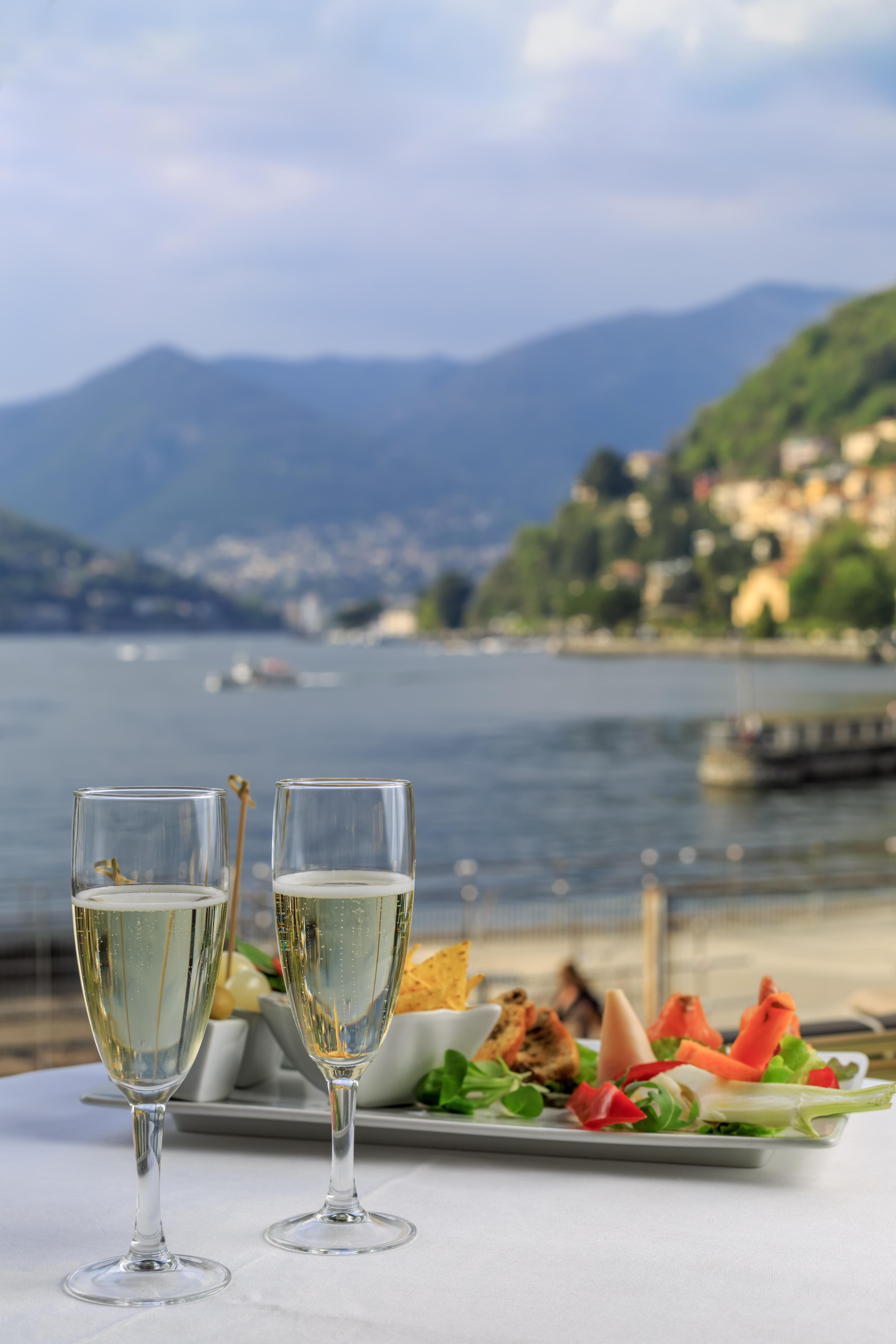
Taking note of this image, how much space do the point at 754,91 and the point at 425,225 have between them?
21.0 meters

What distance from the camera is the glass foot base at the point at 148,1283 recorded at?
2.11 feet

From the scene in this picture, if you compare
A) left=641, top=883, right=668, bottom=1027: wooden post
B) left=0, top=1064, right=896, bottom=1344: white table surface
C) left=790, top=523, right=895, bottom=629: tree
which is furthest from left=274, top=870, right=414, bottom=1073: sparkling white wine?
left=790, top=523, right=895, bottom=629: tree

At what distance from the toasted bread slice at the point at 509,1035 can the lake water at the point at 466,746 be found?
2069 cm

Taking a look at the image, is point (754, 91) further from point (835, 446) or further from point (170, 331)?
point (170, 331)

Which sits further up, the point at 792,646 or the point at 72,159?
the point at 72,159

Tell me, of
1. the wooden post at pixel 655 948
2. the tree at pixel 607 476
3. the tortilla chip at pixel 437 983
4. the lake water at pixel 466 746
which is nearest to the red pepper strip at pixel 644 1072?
the tortilla chip at pixel 437 983

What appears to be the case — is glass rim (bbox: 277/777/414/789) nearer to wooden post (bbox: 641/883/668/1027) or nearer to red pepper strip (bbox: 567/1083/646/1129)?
red pepper strip (bbox: 567/1083/646/1129)

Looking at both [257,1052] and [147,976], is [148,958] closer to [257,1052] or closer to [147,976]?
[147,976]

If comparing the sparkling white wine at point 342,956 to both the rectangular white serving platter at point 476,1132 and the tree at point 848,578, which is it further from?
the tree at point 848,578

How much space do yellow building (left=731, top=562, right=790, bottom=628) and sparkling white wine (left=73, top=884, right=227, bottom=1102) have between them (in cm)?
6797

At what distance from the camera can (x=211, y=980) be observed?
70 cm

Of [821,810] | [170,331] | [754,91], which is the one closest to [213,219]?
[170,331]

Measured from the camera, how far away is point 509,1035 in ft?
3.34

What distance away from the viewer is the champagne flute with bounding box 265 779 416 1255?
0.71m
